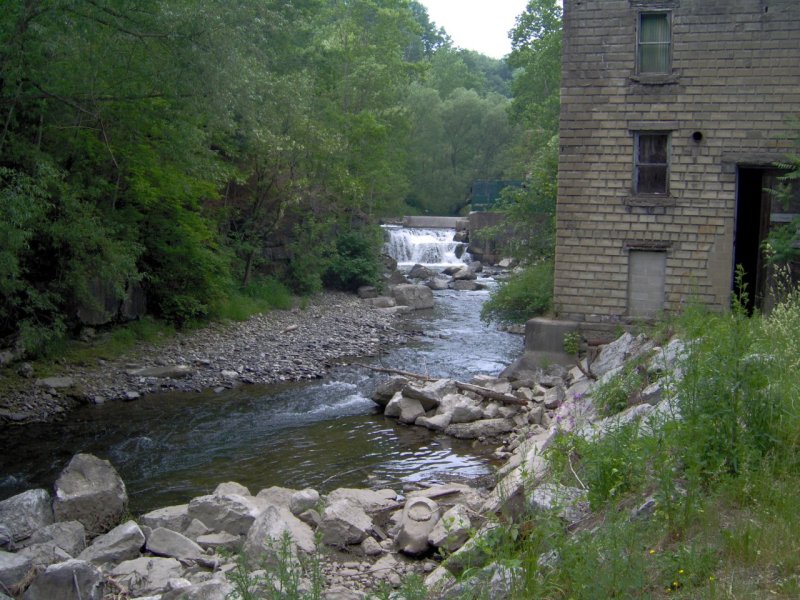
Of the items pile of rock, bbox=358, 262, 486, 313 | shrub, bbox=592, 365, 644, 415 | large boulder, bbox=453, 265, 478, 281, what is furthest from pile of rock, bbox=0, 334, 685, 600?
large boulder, bbox=453, 265, 478, 281

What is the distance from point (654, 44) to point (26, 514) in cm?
1363

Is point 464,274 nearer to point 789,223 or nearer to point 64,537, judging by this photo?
point 789,223

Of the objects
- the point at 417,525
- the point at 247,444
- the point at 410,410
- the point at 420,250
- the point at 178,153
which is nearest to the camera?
the point at 417,525

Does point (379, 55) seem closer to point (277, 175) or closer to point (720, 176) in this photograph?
point (277, 175)

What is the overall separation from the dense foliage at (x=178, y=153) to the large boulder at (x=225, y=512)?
219 inches

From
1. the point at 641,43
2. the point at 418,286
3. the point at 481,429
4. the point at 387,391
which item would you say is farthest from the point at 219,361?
the point at 418,286

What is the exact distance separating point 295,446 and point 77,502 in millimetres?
4085

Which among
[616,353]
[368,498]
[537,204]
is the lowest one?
[368,498]

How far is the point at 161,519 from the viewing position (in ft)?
28.5

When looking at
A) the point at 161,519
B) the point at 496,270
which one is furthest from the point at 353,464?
the point at 496,270

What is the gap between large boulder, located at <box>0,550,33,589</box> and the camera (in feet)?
22.5

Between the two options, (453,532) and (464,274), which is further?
(464,274)

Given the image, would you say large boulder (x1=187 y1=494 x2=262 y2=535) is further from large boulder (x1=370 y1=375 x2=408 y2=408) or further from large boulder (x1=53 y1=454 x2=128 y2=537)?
large boulder (x1=370 y1=375 x2=408 y2=408)

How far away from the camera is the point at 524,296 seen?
19734 millimetres
